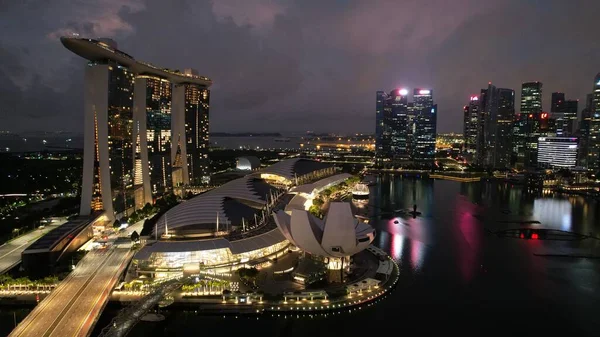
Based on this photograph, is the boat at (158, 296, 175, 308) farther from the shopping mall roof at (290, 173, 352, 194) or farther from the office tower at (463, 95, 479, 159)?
the office tower at (463, 95, 479, 159)

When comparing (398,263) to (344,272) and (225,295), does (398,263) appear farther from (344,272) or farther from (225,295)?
(225,295)

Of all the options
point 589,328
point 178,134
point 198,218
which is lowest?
point 589,328

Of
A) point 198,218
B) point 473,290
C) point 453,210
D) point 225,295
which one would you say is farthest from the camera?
point 453,210

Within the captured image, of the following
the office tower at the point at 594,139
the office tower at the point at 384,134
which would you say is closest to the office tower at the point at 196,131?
the office tower at the point at 384,134

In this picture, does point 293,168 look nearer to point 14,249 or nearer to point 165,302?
point 14,249

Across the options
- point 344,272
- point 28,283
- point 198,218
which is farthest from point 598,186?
point 28,283

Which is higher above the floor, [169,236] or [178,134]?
[178,134]

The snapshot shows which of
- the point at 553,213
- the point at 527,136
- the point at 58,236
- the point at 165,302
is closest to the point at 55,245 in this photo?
the point at 58,236
